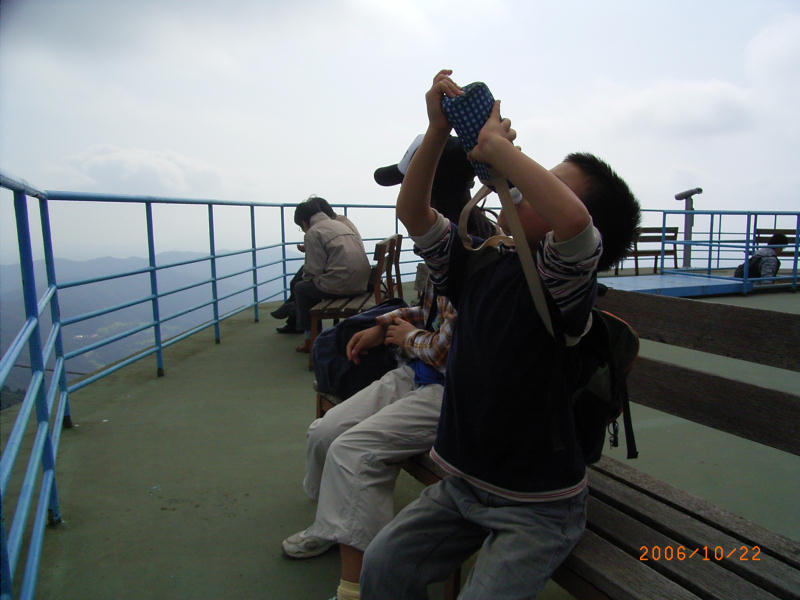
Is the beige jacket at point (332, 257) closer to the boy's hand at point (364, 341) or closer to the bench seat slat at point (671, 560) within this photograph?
the boy's hand at point (364, 341)

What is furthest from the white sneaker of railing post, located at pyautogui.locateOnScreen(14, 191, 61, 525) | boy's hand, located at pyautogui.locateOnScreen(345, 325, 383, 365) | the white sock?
railing post, located at pyautogui.locateOnScreen(14, 191, 61, 525)

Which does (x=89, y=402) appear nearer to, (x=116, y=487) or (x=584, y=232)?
(x=116, y=487)

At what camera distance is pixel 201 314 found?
15.5 feet

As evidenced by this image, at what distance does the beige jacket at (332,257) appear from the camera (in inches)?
158

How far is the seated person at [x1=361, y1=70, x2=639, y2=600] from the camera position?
0.98 m

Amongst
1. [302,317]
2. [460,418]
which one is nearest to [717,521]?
[460,418]

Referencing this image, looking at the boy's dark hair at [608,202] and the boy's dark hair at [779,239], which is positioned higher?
the boy's dark hair at [608,202]

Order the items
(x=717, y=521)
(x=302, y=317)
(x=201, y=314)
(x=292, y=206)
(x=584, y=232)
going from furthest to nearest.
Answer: (x=292, y=206), (x=201, y=314), (x=302, y=317), (x=717, y=521), (x=584, y=232)

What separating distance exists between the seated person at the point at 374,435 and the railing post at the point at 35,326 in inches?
32.9

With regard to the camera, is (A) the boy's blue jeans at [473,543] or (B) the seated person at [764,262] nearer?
(A) the boy's blue jeans at [473,543]

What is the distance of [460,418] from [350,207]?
5.82 metres

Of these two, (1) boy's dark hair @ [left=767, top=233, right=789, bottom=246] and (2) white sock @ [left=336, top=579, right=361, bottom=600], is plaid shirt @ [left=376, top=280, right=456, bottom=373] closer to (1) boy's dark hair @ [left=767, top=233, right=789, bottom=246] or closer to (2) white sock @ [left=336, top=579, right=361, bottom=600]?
(2) white sock @ [left=336, top=579, right=361, bottom=600]

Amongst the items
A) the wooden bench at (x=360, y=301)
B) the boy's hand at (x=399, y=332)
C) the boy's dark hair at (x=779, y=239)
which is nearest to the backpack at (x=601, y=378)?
the boy's hand at (x=399, y=332)
